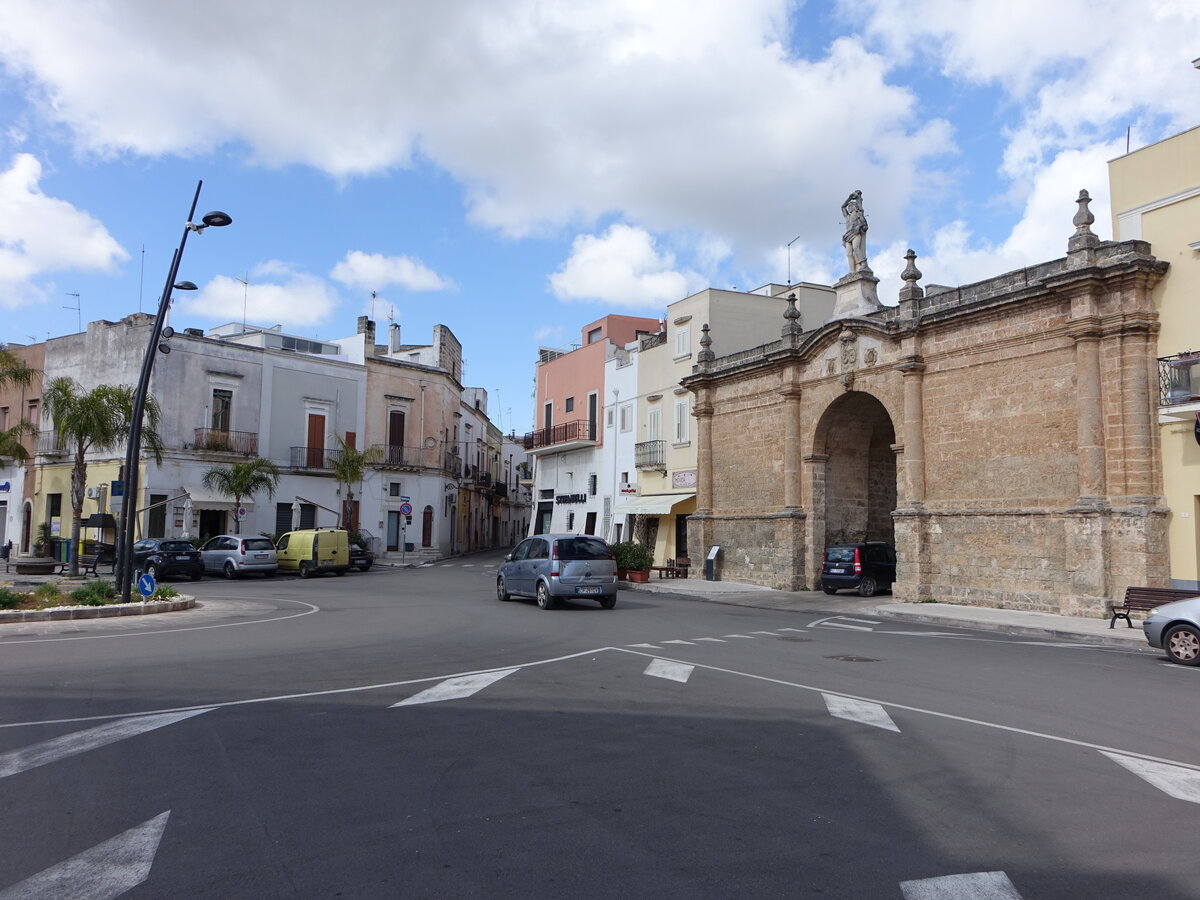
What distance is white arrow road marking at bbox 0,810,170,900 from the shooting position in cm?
380

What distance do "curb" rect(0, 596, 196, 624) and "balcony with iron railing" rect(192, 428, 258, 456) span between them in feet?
77.5

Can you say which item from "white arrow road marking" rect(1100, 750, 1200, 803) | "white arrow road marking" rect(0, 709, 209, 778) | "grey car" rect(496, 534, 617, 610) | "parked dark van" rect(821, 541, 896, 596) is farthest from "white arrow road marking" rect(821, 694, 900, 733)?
"parked dark van" rect(821, 541, 896, 596)

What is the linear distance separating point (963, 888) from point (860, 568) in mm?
21807

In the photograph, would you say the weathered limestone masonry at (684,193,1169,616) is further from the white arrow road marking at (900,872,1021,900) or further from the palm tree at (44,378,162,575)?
the palm tree at (44,378,162,575)

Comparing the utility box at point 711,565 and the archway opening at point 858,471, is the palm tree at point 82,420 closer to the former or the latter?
the utility box at point 711,565

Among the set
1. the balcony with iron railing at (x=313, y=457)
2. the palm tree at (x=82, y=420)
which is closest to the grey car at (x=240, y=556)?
the palm tree at (x=82, y=420)

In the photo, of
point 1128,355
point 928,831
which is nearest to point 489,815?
point 928,831

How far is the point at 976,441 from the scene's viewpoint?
2186 cm

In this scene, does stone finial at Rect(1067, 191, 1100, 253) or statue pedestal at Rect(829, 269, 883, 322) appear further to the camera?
statue pedestal at Rect(829, 269, 883, 322)

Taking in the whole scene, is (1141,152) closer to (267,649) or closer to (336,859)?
(267,649)

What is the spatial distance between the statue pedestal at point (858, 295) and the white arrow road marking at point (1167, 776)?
2034 cm

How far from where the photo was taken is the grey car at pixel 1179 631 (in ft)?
39.0

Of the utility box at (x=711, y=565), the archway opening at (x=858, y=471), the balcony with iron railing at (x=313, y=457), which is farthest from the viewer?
the balcony with iron railing at (x=313, y=457)

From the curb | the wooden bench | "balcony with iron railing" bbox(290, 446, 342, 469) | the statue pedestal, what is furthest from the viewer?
"balcony with iron railing" bbox(290, 446, 342, 469)
